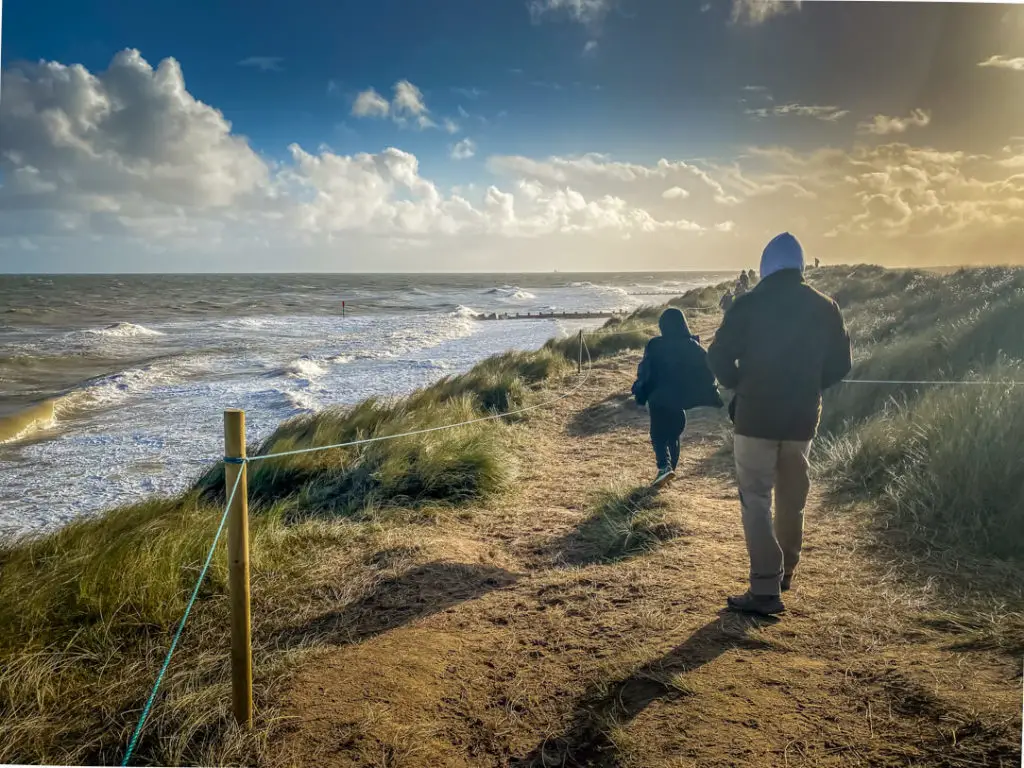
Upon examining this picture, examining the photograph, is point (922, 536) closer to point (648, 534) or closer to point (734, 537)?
point (734, 537)

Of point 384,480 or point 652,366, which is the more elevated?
point 652,366

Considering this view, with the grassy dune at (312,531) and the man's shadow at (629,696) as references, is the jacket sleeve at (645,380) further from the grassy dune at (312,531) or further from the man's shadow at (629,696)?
the man's shadow at (629,696)

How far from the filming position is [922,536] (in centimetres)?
430

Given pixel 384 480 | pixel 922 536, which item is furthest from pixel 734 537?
pixel 384 480

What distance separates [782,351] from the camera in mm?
3213

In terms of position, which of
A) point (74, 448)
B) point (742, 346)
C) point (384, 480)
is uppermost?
point (742, 346)

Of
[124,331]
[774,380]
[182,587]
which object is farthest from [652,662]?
[124,331]

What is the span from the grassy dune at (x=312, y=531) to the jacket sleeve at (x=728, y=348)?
1.67 m

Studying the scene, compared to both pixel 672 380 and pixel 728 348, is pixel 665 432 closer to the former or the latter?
A: pixel 672 380

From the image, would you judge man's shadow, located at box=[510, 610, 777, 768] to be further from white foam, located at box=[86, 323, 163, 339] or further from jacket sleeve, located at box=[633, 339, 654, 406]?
white foam, located at box=[86, 323, 163, 339]

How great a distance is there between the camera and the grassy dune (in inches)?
110

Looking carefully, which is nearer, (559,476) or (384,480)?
(384,480)

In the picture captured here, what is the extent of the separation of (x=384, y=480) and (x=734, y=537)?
9.88ft

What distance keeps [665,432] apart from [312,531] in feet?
10.7
